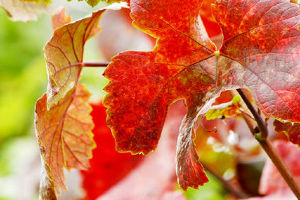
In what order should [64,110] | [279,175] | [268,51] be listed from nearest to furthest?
[268,51] → [64,110] → [279,175]

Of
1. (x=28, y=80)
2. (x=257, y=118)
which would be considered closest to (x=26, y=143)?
(x=28, y=80)

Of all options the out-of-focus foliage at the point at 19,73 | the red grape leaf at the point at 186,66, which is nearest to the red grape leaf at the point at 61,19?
the red grape leaf at the point at 186,66

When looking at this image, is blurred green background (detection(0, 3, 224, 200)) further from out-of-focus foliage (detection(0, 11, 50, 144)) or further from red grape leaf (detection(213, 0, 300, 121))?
red grape leaf (detection(213, 0, 300, 121))

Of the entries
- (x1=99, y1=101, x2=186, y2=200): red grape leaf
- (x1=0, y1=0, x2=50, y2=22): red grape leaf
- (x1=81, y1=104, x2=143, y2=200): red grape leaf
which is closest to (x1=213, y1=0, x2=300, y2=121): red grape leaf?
(x1=0, y1=0, x2=50, y2=22): red grape leaf

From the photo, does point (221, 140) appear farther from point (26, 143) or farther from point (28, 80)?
point (28, 80)

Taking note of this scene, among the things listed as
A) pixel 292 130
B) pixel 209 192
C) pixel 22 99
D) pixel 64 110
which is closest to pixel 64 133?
pixel 64 110

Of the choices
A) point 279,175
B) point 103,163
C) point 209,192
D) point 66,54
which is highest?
point 66,54

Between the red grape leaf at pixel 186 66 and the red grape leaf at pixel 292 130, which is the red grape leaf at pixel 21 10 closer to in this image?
the red grape leaf at pixel 186 66

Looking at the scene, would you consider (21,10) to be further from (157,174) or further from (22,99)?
(22,99)
